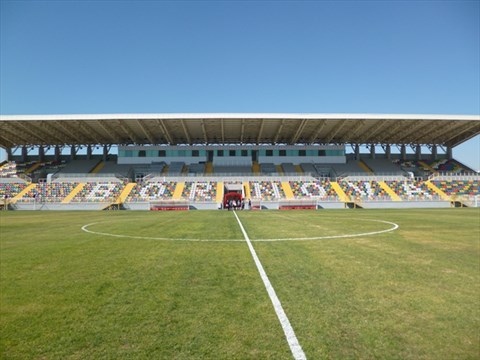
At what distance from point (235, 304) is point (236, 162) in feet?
187

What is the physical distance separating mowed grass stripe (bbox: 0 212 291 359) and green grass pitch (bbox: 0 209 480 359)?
0.02m

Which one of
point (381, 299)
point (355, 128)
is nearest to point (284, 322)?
point (381, 299)

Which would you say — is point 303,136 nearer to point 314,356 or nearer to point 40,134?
point 40,134

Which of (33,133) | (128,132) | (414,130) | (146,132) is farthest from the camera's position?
(414,130)

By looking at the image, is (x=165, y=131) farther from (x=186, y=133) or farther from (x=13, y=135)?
(x=13, y=135)

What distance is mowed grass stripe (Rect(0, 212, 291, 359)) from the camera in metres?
3.40

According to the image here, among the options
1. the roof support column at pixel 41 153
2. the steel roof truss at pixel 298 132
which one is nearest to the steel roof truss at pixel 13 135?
the roof support column at pixel 41 153

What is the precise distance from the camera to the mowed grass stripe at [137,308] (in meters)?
3.40

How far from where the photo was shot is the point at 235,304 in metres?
4.60

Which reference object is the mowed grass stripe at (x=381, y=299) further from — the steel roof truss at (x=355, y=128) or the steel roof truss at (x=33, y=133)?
the steel roof truss at (x=33, y=133)

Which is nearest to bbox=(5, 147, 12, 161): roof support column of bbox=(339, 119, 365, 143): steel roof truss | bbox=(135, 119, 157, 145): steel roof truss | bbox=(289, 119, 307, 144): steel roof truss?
bbox=(135, 119, 157, 145): steel roof truss

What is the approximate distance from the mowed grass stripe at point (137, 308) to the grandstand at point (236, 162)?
35.9 m

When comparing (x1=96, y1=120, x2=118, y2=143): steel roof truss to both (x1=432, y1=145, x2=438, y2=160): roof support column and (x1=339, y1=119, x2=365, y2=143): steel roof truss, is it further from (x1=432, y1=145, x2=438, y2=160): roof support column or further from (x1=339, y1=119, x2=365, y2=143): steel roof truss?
(x1=432, y1=145, x2=438, y2=160): roof support column

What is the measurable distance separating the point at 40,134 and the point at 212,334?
64.3 metres
